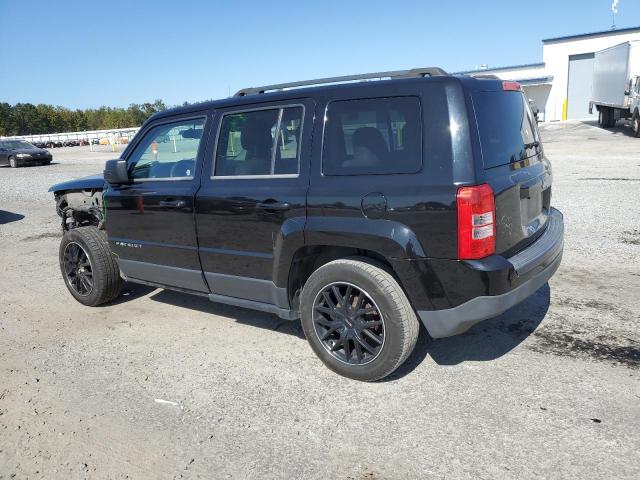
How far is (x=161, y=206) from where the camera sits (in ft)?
14.0

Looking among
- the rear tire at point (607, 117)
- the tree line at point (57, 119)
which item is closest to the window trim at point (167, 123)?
the rear tire at point (607, 117)

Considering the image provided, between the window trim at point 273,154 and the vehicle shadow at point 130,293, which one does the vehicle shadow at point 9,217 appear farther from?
the window trim at point 273,154

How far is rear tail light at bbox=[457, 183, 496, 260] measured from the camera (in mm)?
2840

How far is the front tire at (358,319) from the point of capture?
124 inches

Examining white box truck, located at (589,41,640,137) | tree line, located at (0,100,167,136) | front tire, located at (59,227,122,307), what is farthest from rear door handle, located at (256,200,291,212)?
tree line, located at (0,100,167,136)

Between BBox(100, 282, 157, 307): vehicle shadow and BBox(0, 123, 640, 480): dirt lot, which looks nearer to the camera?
BBox(0, 123, 640, 480): dirt lot

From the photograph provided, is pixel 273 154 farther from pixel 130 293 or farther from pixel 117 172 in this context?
pixel 130 293

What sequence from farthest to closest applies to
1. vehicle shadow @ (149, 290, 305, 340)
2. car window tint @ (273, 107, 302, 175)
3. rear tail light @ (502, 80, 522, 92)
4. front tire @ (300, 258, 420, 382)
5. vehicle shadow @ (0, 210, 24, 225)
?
vehicle shadow @ (0, 210, 24, 225) < vehicle shadow @ (149, 290, 305, 340) < car window tint @ (273, 107, 302, 175) < rear tail light @ (502, 80, 522, 92) < front tire @ (300, 258, 420, 382)

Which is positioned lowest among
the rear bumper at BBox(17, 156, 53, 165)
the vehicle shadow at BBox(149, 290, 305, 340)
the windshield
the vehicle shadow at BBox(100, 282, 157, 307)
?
the vehicle shadow at BBox(149, 290, 305, 340)

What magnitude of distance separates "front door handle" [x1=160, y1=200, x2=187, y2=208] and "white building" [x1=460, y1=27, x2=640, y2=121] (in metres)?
37.7

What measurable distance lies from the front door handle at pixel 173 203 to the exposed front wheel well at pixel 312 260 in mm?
1147

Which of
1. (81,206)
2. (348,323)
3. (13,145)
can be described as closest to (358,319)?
(348,323)

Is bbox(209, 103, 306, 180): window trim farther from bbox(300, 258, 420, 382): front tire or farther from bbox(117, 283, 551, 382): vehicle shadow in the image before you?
bbox(117, 283, 551, 382): vehicle shadow

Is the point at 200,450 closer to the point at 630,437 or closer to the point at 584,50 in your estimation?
the point at 630,437
